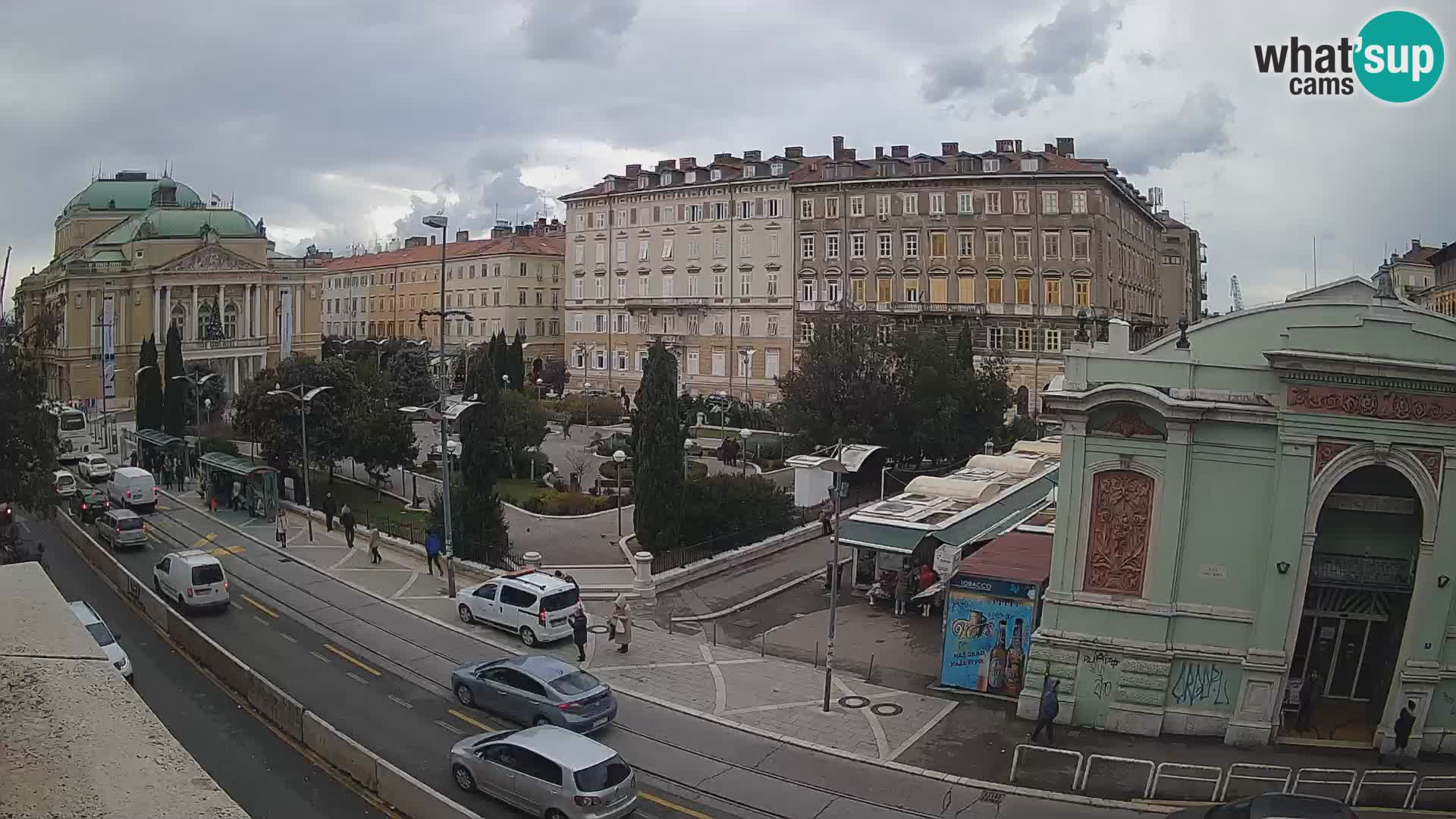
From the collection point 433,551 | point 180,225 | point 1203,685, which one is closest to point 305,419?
point 433,551

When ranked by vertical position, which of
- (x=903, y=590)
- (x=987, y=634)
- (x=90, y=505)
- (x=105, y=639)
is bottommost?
(x=90, y=505)

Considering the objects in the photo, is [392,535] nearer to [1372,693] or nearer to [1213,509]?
[1213,509]

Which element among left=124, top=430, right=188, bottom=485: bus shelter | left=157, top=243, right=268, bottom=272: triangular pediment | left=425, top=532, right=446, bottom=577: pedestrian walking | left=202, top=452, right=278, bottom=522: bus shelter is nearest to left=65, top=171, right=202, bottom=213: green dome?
left=157, top=243, right=268, bottom=272: triangular pediment

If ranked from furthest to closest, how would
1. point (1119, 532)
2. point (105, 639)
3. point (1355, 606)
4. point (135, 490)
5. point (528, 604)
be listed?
point (135, 490) → point (528, 604) → point (105, 639) → point (1355, 606) → point (1119, 532)

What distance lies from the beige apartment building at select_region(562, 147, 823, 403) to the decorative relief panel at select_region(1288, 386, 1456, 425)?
5822 centimetres

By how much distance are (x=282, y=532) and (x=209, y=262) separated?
6129 centimetres

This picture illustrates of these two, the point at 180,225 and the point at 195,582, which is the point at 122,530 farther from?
the point at 180,225

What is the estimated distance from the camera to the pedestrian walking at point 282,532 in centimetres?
3622

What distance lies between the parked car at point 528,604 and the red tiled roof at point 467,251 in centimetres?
7433

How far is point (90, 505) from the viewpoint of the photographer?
41.5m

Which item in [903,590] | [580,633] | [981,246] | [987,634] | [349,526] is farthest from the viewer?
[981,246]

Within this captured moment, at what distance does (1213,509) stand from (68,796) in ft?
65.3

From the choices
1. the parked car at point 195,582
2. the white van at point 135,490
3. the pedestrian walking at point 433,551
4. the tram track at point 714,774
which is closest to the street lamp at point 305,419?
the white van at point 135,490

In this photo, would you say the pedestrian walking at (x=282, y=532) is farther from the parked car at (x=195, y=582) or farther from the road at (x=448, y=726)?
the parked car at (x=195, y=582)
